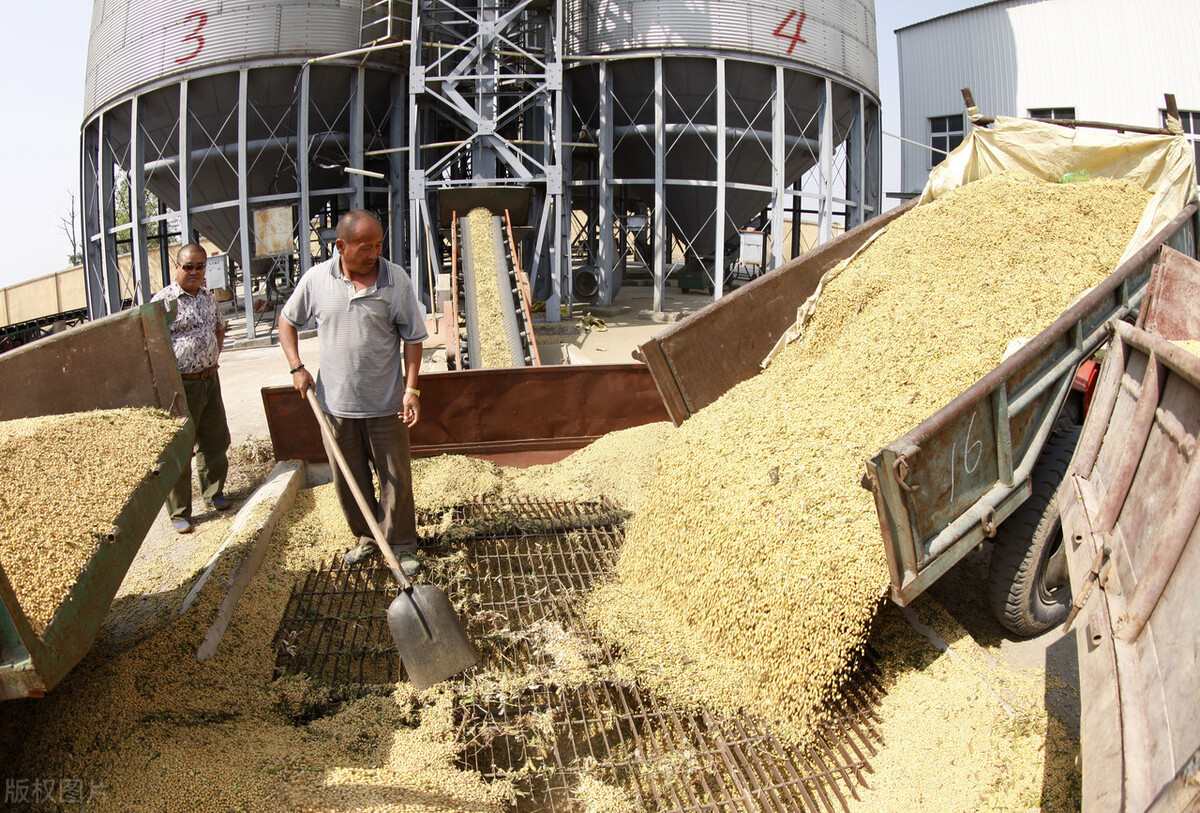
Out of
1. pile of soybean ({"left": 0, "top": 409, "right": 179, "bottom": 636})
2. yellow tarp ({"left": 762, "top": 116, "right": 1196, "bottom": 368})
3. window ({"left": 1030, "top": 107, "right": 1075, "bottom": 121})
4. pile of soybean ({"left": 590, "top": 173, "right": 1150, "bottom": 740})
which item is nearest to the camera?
pile of soybean ({"left": 0, "top": 409, "right": 179, "bottom": 636})

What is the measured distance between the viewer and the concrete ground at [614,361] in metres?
3.20

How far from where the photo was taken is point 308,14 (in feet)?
46.9

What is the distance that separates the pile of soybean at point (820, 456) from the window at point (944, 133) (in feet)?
53.9

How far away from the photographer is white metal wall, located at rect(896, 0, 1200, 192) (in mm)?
17922

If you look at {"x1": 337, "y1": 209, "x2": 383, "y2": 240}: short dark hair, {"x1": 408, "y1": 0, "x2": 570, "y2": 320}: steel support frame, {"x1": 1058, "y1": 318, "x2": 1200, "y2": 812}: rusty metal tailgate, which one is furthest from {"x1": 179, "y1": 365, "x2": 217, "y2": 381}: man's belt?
{"x1": 408, "y1": 0, "x2": 570, "y2": 320}: steel support frame

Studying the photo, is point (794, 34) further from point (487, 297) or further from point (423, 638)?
point (423, 638)

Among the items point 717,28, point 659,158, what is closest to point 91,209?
point 659,158

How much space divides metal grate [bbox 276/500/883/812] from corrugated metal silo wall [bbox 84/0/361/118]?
1324cm

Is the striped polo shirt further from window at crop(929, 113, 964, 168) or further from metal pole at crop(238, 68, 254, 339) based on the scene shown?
window at crop(929, 113, 964, 168)

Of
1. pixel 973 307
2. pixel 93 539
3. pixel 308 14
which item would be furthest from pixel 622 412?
pixel 308 14

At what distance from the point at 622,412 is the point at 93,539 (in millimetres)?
3734

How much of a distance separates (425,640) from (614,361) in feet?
27.1

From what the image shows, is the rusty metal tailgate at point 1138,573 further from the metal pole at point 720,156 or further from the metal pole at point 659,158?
the metal pole at point 659,158

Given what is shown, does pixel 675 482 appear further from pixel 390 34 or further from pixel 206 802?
pixel 390 34
